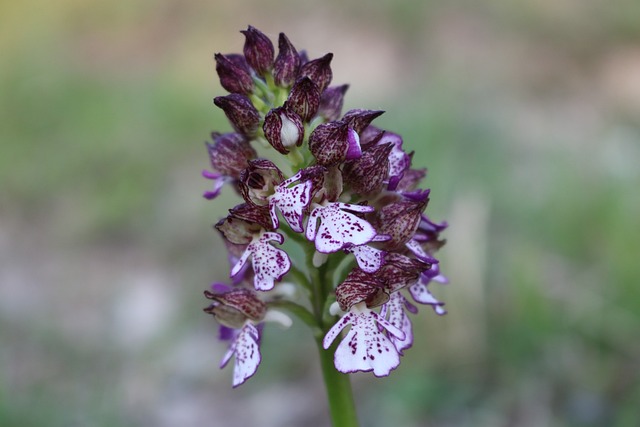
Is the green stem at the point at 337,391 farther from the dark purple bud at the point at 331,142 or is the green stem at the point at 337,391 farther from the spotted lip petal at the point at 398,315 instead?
the dark purple bud at the point at 331,142

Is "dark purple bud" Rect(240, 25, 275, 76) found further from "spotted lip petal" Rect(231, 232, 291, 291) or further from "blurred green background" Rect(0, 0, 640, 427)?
"blurred green background" Rect(0, 0, 640, 427)

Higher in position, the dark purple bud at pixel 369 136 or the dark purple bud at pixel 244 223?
the dark purple bud at pixel 369 136

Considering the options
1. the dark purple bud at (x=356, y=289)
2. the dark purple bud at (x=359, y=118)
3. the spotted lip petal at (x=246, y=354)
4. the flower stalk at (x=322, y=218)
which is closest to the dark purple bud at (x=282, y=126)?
the flower stalk at (x=322, y=218)

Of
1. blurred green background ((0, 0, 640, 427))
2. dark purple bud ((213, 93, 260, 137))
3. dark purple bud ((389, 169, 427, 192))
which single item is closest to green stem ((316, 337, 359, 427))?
dark purple bud ((389, 169, 427, 192))

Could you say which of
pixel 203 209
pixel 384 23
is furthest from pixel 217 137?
pixel 384 23

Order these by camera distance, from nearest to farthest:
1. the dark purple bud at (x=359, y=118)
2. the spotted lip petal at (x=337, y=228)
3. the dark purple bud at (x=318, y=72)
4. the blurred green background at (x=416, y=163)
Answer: the spotted lip petal at (x=337, y=228)
the dark purple bud at (x=359, y=118)
the dark purple bud at (x=318, y=72)
the blurred green background at (x=416, y=163)

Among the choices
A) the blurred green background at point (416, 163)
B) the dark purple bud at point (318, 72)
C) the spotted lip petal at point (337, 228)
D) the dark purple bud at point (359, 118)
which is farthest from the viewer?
the blurred green background at point (416, 163)

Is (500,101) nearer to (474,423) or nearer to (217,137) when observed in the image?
(474,423)
